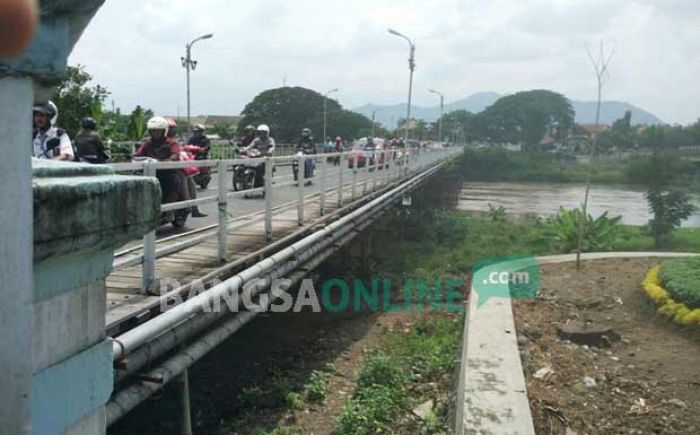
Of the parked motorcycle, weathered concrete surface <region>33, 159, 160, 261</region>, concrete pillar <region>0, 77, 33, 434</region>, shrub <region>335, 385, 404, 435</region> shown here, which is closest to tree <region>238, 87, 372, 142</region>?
the parked motorcycle

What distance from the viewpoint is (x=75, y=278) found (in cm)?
146

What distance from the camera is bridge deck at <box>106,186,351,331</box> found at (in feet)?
13.2

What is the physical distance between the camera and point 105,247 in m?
1.50

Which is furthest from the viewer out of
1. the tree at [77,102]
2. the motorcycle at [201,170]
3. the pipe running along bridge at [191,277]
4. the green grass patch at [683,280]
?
the tree at [77,102]

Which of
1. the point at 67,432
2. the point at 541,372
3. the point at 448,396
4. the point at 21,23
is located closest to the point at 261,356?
the point at 448,396

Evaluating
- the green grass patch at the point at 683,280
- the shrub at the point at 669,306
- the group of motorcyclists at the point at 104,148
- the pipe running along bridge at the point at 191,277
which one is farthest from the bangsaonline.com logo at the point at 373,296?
the green grass patch at the point at 683,280

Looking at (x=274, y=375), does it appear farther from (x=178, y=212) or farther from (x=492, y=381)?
(x=492, y=381)

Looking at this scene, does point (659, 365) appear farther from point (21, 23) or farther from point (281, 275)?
point (21, 23)

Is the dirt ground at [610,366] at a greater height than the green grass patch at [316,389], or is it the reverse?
the dirt ground at [610,366]

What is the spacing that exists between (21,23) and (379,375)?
6.61 meters

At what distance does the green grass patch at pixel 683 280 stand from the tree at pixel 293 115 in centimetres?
5750

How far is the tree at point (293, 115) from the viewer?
65875 mm

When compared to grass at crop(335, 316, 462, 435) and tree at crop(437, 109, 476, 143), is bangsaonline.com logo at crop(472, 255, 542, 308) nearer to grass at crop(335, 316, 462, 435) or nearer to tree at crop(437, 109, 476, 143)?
grass at crop(335, 316, 462, 435)

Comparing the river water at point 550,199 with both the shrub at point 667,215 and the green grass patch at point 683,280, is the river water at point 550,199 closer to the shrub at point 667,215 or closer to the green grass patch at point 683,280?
the shrub at point 667,215
